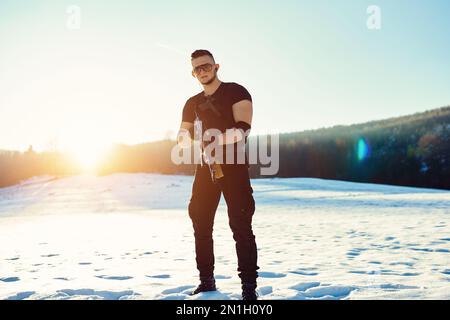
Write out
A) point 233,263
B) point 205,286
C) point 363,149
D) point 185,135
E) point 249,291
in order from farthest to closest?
point 363,149, point 233,263, point 185,135, point 205,286, point 249,291

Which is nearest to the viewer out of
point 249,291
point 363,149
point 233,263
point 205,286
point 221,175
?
point 249,291

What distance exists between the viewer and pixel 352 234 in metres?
8.00

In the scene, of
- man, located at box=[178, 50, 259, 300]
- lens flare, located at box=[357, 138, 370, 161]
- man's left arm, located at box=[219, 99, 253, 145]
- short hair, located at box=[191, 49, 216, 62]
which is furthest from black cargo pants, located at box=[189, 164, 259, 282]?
lens flare, located at box=[357, 138, 370, 161]

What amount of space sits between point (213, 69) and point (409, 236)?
19.2ft

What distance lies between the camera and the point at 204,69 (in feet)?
11.6

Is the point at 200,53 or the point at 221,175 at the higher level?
the point at 200,53

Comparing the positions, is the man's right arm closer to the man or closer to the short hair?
the man

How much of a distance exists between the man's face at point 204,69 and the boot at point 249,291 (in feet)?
6.34

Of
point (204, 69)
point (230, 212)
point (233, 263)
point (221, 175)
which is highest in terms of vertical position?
point (204, 69)

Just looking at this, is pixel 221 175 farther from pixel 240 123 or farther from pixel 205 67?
pixel 205 67

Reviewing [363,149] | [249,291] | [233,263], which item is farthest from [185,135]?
[363,149]

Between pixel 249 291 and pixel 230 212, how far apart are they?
0.72 meters
